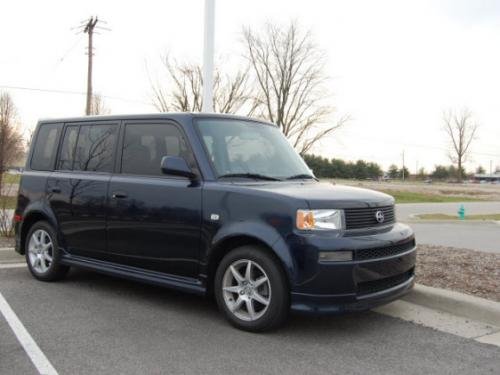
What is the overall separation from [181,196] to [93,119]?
188 centimetres

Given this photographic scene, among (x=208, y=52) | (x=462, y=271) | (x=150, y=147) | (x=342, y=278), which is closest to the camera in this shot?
(x=342, y=278)

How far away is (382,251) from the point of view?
4.81 meters

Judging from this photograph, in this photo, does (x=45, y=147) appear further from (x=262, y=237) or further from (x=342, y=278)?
(x=342, y=278)

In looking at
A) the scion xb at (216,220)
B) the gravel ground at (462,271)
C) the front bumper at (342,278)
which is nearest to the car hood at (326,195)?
the scion xb at (216,220)

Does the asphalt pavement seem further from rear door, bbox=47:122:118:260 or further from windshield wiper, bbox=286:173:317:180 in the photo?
rear door, bbox=47:122:118:260

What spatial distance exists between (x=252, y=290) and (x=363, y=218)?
1163 mm

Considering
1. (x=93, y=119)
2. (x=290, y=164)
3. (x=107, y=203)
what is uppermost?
(x=93, y=119)

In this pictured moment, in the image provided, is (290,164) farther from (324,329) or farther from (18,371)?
(18,371)

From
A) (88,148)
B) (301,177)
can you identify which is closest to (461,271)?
(301,177)

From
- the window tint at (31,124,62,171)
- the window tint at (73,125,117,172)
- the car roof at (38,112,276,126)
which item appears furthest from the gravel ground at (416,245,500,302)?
the window tint at (31,124,62,171)

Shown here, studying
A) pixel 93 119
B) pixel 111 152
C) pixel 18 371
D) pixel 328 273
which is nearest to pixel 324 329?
pixel 328 273

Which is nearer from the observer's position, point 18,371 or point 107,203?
point 18,371

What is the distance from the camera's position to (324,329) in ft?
16.3

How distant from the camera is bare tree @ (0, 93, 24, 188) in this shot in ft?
63.4
